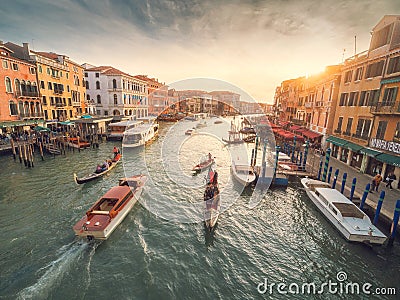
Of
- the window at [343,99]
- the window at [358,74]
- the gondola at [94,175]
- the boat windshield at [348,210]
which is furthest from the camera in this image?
the window at [343,99]

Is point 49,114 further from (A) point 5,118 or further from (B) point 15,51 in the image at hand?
(B) point 15,51

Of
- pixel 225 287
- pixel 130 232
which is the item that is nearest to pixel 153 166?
pixel 130 232

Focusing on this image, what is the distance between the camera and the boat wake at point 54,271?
24.7 ft

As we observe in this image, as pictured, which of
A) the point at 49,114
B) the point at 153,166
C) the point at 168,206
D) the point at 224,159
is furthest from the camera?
the point at 49,114

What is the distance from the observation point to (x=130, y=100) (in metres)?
54.9

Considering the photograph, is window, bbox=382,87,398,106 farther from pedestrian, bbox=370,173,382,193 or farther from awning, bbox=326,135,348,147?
pedestrian, bbox=370,173,382,193

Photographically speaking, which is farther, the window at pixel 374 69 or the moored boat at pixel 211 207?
the window at pixel 374 69

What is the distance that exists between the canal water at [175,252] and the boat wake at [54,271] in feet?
0.13

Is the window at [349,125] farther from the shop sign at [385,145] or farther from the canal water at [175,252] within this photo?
the canal water at [175,252]

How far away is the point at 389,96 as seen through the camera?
54.3 ft

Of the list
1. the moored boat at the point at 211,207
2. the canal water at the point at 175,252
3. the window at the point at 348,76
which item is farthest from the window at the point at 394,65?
the moored boat at the point at 211,207

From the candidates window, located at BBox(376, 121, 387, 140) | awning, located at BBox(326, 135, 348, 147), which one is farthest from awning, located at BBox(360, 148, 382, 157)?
awning, located at BBox(326, 135, 348, 147)

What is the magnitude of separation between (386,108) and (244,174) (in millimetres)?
12780

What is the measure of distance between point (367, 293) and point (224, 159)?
20.7 m
